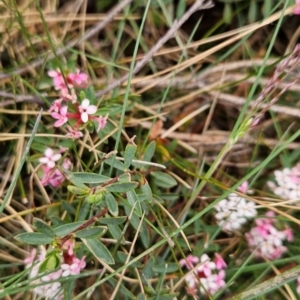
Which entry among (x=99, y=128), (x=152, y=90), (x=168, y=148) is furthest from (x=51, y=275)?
(x=152, y=90)

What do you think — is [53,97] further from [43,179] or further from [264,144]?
Result: [264,144]

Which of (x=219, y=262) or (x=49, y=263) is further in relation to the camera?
(x=219, y=262)

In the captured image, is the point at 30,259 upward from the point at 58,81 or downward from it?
downward

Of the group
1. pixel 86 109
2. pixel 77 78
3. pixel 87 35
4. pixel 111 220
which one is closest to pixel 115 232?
pixel 111 220

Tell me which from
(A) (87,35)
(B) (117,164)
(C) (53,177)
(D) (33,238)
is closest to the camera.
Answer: (D) (33,238)

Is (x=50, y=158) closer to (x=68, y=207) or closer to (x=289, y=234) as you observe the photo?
(x=68, y=207)

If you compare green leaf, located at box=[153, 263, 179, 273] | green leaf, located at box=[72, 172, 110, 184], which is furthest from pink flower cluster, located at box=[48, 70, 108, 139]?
green leaf, located at box=[153, 263, 179, 273]

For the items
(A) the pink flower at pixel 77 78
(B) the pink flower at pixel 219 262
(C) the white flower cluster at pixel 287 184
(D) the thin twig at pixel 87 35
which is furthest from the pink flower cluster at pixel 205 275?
(D) the thin twig at pixel 87 35
